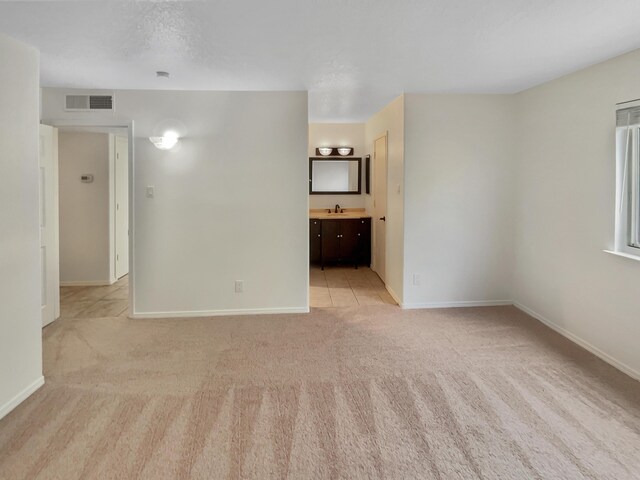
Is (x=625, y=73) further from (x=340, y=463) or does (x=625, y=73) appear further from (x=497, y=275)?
(x=340, y=463)

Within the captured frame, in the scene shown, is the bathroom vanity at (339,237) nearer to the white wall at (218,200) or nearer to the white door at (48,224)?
the white wall at (218,200)

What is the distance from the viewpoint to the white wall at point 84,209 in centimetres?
593

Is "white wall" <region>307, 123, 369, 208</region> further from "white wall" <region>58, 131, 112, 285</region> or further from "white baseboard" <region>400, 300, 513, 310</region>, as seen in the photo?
"white baseboard" <region>400, 300, 513, 310</region>

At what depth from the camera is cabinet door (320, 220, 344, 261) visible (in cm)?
703

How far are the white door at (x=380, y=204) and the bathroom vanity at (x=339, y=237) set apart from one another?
0.94 ft

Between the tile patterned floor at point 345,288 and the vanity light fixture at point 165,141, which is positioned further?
the tile patterned floor at point 345,288

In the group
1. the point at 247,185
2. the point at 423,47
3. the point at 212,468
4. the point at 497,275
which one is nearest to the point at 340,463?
the point at 212,468

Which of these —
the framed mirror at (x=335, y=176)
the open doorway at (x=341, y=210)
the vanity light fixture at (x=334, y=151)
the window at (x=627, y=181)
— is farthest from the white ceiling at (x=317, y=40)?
the framed mirror at (x=335, y=176)

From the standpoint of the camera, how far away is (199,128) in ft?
14.5

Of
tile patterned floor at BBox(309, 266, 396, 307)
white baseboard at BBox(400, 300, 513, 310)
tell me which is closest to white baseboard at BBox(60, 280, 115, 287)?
tile patterned floor at BBox(309, 266, 396, 307)

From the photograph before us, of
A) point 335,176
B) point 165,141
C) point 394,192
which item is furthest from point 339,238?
point 165,141

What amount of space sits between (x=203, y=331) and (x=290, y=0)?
289 cm

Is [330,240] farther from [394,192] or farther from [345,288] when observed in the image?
[394,192]

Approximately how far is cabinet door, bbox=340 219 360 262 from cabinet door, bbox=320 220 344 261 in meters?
0.06
